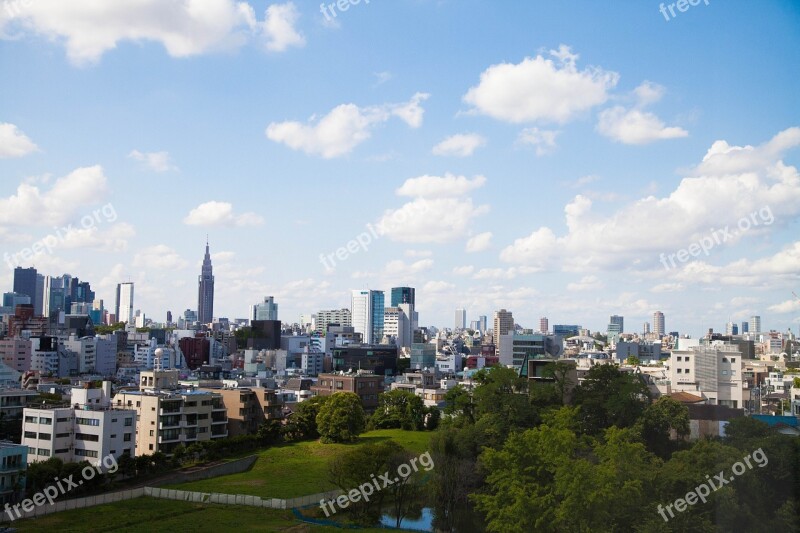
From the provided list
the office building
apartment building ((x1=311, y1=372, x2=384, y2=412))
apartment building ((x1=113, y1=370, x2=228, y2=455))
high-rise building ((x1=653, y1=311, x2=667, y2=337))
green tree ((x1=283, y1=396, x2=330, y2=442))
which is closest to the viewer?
apartment building ((x1=113, y1=370, x2=228, y2=455))

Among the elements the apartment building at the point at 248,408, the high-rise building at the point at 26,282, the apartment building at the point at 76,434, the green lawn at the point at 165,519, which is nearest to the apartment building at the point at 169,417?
the apartment building at the point at 248,408

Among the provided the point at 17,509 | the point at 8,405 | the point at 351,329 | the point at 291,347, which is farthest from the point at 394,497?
the point at 351,329

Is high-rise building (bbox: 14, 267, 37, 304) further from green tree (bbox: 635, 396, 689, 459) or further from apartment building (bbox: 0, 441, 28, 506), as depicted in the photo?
green tree (bbox: 635, 396, 689, 459)

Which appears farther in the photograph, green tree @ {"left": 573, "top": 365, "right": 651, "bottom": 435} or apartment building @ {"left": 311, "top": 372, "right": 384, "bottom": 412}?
apartment building @ {"left": 311, "top": 372, "right": 384, "bottom": 412}

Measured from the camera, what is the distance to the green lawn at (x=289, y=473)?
14523 mm

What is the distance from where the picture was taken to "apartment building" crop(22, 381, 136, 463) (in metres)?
15.0

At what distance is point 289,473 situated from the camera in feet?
53.8

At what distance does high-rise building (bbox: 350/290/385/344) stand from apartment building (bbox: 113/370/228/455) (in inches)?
1990

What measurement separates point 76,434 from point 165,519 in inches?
164

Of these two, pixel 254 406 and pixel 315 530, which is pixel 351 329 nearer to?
pixel 254 406

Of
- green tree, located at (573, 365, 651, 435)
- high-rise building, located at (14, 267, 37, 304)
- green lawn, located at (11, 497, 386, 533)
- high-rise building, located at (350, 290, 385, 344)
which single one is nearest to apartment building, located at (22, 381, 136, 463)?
green lawn, located at (11, 497, 386, 533)

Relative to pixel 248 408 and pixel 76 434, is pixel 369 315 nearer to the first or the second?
pixel 248 408

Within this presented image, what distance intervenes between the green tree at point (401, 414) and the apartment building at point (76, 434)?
28.0 ft

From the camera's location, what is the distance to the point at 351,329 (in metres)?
64.9
